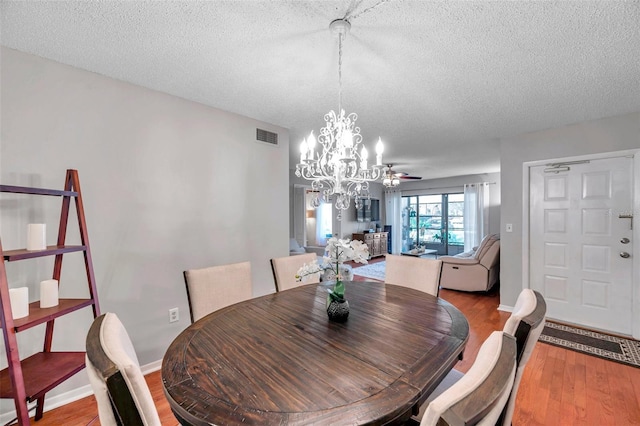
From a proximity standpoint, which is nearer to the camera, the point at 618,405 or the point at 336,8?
the point at 336,8

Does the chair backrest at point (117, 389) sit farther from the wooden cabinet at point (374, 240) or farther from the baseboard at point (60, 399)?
the wooden cabinet at point (374, 240)

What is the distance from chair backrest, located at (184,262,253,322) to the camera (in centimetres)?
175

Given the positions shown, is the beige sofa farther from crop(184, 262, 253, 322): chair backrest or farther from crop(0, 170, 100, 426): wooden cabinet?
crop(0, 170, 100, 426): wooden cabinet

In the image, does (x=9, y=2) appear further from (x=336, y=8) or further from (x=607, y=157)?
(x=607, y=157)

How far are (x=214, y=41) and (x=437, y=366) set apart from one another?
2.07m

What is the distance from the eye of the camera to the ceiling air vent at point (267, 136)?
123 inches

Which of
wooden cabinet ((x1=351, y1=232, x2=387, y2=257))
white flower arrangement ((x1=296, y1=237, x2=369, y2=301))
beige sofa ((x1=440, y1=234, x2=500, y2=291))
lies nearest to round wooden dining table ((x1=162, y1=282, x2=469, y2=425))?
white flower arrangement ((x1=296, y1=237, x2=369, y2=301))

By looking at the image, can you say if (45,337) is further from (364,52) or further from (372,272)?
(372,272)

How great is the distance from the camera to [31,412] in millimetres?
1757

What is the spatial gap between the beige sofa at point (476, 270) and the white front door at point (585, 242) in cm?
91

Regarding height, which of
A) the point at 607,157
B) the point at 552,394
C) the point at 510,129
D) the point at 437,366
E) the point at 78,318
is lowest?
the point at 552,394

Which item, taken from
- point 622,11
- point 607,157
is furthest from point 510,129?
point 622,11

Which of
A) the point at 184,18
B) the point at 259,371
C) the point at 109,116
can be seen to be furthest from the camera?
the point at 109,116

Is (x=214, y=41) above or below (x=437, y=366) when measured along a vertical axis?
above
